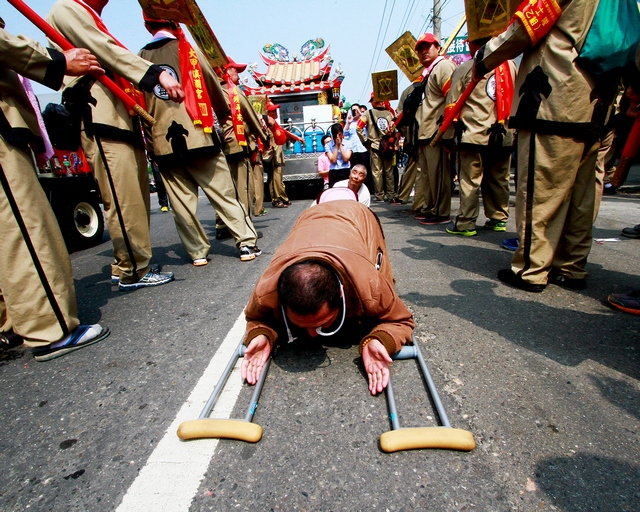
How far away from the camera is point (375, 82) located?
8.16 m

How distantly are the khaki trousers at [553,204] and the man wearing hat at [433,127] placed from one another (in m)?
2.34

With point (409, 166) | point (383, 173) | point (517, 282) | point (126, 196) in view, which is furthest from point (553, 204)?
point (383, 173)

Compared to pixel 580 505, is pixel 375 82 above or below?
above

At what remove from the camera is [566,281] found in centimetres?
262

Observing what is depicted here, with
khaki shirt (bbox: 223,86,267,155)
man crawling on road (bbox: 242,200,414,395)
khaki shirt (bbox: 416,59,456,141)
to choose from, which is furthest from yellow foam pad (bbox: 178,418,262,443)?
khaki shirt (bbox: 416,59,456,141)

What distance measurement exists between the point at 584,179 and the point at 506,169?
1739 millimetres

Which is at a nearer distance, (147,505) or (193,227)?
(147,505)

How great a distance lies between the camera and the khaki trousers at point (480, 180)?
405 centimetres

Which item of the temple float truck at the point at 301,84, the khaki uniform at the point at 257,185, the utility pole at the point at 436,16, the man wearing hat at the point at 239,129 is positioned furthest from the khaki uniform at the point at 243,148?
the utility pole at the point at 436,16

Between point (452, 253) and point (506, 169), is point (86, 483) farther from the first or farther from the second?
point (506, 169)

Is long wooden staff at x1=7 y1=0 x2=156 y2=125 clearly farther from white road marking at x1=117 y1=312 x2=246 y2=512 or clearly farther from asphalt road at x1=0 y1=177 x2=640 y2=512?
white road marking at x1=117 y1=312 x2=246 y2=512

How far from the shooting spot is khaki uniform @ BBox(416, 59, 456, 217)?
Result: 14.9 ft

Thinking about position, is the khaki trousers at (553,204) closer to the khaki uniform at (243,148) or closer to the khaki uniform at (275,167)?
the khaki uniform at (243,148)

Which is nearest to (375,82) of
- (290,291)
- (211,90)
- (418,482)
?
(211,90)
